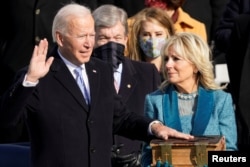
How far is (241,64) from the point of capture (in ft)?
27.1

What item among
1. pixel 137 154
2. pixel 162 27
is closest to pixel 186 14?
pixel 162 27

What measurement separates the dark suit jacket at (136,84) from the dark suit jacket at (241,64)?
22.7 inches

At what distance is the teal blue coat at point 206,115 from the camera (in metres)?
7.05

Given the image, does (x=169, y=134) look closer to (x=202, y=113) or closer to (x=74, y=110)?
(x=202, y=113)

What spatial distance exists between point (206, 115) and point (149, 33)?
211 centimetres

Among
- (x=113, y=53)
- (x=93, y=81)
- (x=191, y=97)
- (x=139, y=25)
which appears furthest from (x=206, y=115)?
(x=139, y=25)

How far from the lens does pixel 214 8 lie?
10688mm

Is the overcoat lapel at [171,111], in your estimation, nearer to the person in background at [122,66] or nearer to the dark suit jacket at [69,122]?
the dark suit jacket at [69,122]

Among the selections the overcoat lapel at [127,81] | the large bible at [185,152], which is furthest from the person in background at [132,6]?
the large bible at [185,152]

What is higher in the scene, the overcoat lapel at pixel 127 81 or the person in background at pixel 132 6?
the person in background at pixel 132 6

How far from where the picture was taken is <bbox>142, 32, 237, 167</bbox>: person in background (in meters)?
7.07

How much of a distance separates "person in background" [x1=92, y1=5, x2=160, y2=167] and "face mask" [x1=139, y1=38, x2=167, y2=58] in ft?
1.43

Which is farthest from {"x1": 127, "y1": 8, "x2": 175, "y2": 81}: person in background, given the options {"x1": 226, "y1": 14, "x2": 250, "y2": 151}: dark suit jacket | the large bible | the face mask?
the large bible

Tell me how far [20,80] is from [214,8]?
4360 mm
